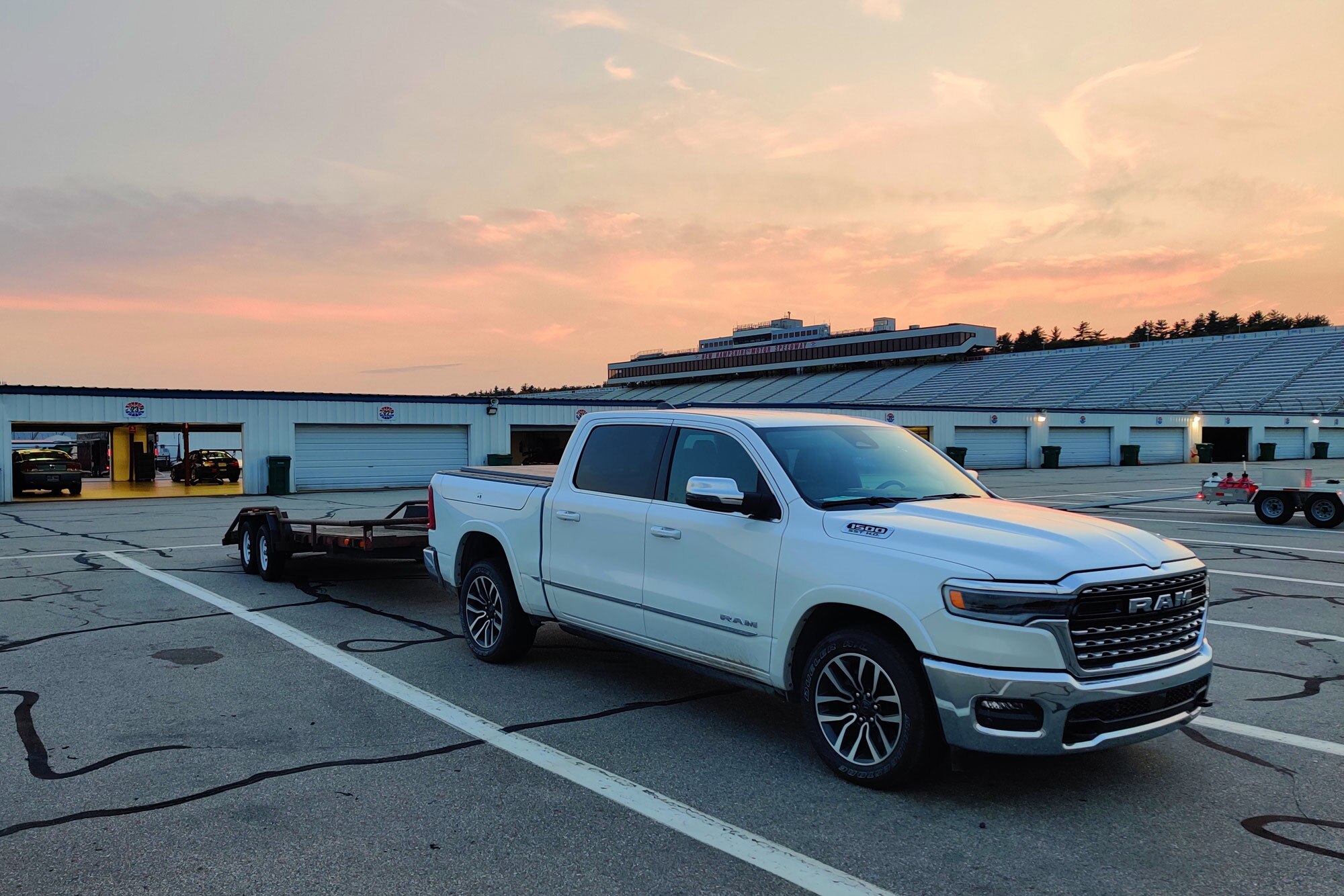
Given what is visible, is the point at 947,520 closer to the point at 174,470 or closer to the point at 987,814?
the point at 987,814

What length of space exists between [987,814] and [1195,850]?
0.82 m

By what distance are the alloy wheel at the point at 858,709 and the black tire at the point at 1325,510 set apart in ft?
54.1

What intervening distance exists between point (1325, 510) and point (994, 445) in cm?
2820

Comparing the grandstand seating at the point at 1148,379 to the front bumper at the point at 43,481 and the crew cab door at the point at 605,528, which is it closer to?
the front bumper at the point at 43,481

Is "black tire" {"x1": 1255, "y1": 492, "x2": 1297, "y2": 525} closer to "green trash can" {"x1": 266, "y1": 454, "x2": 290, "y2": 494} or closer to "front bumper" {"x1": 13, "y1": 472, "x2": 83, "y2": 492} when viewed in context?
"green trash can" {"x1": 266, "y1": 454, "x2": 290, "y2": 494}

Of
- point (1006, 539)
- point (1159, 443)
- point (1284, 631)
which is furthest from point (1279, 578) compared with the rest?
point (1159, 443)

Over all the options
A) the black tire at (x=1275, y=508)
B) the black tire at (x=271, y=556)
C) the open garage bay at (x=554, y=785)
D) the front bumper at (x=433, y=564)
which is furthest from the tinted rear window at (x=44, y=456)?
the black tire at (x=1275, y=508)

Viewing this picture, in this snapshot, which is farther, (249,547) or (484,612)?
(249,547)

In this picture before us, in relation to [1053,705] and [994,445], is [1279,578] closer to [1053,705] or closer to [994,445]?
[1053,705]

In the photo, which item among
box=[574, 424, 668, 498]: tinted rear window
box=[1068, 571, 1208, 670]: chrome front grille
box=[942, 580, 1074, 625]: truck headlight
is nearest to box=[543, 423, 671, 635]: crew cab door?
box=[574, 424, 668, 498]: tinted rear window

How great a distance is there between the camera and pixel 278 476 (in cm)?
2847

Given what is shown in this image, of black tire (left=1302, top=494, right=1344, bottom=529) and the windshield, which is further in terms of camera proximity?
black tire (left=1302, top=494, right=1344, bottom=529)

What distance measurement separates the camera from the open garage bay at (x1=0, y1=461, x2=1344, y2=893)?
368 centimetres

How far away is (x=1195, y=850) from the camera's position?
3.85 meters
